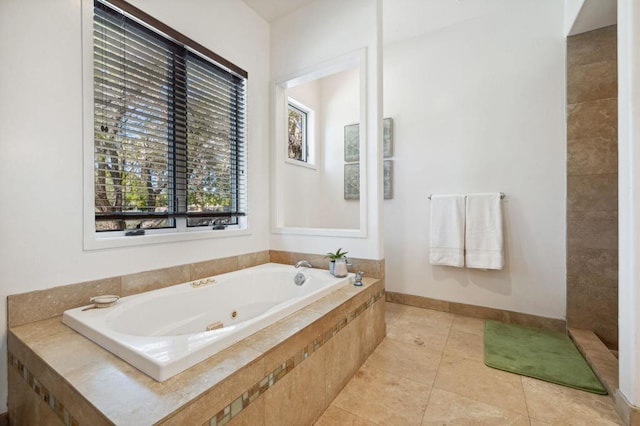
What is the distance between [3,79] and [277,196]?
1.80 m

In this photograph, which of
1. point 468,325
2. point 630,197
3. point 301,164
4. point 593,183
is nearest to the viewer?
point 630,197

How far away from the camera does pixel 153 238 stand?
1.78m

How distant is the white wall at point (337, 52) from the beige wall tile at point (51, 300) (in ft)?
4.54

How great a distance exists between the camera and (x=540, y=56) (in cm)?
237

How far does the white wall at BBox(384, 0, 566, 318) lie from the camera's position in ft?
7.66

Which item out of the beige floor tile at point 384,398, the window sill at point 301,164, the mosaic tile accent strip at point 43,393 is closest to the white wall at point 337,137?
the window sill at point 301,164

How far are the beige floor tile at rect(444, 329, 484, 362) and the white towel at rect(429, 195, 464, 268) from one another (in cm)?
63

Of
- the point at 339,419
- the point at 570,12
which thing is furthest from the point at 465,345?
the point at 570,12

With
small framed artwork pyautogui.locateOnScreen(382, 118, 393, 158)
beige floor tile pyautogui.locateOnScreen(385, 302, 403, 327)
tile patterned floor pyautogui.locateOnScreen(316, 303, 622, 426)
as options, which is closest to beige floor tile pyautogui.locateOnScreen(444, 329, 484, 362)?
tile patterned floor pyautogui.locateOnScreen(316, 303, 622, 426)

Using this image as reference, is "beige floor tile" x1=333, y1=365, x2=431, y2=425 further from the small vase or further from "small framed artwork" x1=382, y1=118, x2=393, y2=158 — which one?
"small framed artwork" x1=382, y1=118, x2=393, y2=158

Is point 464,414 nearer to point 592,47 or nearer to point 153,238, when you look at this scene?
point 153,238

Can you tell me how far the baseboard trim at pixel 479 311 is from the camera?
92.4 inches

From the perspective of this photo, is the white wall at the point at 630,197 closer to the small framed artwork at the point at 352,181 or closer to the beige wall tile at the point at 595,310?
the beige wall tile at the point at 595,310

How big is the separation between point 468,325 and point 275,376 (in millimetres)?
2052
